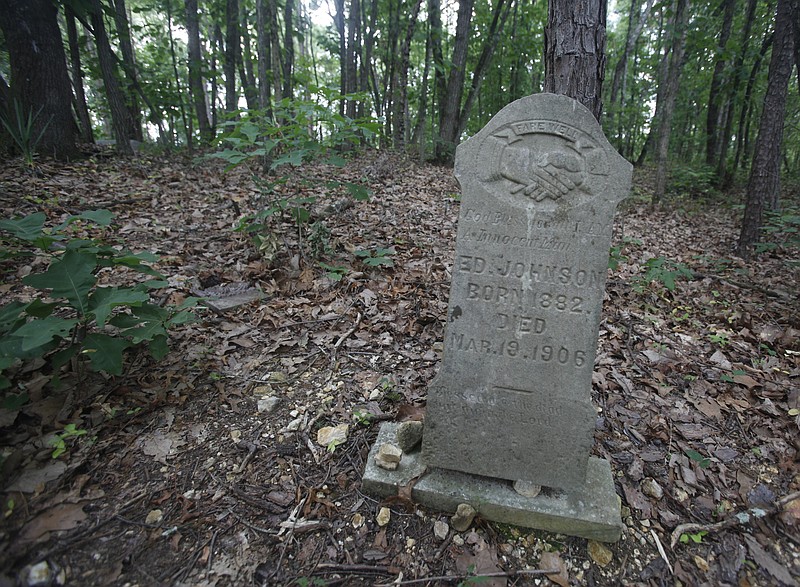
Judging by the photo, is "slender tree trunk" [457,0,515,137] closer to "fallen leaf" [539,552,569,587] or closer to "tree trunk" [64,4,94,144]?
"tree trunk" [64,4,94,144]

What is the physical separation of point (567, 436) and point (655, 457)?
103 cm

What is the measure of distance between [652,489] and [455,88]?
11672mm

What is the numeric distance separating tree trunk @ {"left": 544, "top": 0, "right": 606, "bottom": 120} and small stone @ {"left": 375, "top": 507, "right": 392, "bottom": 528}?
3.33m

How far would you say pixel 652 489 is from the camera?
2523 mm

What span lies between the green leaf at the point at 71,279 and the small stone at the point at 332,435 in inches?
64.9

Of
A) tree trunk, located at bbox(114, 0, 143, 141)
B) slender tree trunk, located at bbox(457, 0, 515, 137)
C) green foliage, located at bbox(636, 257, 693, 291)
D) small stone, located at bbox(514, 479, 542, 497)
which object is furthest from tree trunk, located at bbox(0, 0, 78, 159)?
slender tree trunk, located at bbox(457, 0, 515, 137)

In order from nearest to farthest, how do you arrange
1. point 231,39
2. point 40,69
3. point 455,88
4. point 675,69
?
point 40,69, point 675,69, point 231,39, point 455,88

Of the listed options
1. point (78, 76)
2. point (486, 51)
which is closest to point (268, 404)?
point (78, 76)

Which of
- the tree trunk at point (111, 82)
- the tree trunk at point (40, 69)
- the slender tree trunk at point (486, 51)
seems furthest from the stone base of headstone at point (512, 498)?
the slender tree trunk at point (486, 51)

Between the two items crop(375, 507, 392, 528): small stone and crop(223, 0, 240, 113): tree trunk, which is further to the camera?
crop(223, 0, 240, 113): tree trunk

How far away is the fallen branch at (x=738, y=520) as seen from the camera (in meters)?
2.28

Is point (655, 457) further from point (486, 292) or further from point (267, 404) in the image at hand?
point (267, 404)

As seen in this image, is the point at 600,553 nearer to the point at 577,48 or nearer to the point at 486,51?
the point at 577,48

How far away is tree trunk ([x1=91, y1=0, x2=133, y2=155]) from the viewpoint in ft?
24.3
